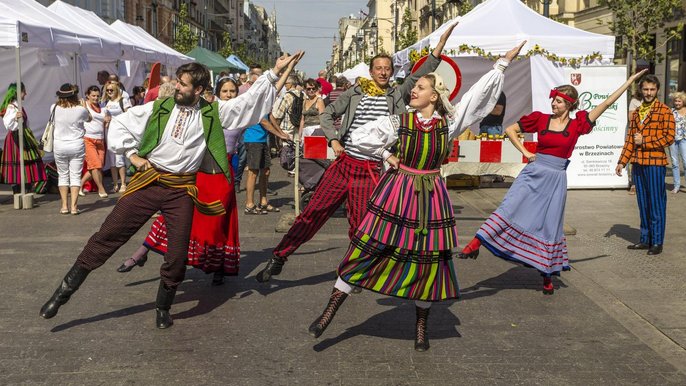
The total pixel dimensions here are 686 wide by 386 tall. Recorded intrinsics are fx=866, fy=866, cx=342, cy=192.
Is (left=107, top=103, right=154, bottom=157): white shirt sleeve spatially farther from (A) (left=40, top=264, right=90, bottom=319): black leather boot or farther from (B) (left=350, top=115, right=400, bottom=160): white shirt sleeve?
(B) (left=350, top=115, right=400, bottom=160): white shirt sleeve

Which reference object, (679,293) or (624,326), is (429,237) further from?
(679,293)

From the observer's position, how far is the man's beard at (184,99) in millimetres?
5660

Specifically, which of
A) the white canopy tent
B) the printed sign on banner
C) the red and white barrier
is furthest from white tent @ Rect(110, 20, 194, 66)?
the red and white barrier

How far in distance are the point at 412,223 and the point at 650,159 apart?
459 centimetres

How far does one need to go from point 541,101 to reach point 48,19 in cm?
820

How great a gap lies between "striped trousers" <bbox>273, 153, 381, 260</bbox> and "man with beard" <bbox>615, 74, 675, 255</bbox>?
349cm

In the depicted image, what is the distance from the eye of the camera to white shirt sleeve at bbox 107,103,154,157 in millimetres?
5668

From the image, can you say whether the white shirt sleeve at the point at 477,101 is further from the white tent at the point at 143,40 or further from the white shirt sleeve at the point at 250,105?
the white tent at the point at 143,40

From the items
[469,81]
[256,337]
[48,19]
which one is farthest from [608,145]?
[256,337]

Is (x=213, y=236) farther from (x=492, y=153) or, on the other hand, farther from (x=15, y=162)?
(x=15, y=162)

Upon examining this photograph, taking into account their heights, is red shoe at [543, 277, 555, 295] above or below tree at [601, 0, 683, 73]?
below

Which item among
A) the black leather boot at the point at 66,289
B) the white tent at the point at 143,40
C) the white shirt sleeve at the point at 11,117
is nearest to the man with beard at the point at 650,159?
the black leather boot at the point at 66,289

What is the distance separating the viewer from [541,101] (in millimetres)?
15000

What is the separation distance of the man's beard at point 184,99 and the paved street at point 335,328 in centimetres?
147
